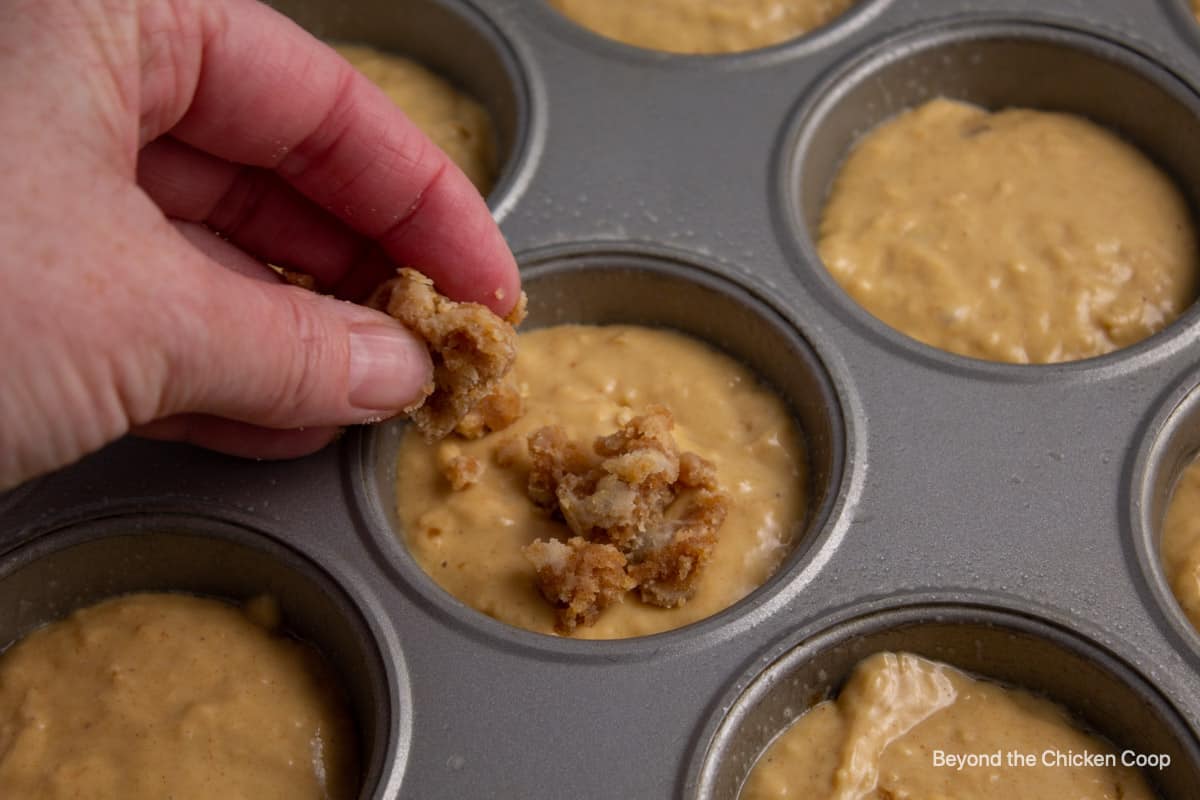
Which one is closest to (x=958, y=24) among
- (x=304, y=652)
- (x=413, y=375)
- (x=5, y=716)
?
(x=413, y=375)

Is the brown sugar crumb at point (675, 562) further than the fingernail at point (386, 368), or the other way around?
the brown sugar crumb at point (675, 562)

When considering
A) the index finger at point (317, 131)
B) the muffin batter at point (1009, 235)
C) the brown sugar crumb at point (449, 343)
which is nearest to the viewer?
the index finger at point (317, 131)

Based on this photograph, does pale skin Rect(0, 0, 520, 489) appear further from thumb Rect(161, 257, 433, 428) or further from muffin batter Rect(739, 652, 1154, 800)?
muffin batter Rect(739, 652, 1154, 800)

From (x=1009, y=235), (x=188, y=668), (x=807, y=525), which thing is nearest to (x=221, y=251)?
(x=188, y=668)

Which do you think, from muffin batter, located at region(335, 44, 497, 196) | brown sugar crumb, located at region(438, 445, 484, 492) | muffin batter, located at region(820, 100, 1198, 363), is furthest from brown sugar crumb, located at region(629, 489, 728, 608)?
muffin batter, located at region(335, 44, 497, 196)

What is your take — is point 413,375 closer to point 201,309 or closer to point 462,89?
point 201,309

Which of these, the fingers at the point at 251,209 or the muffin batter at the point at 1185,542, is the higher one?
the muffin batter at the point at 1185,542

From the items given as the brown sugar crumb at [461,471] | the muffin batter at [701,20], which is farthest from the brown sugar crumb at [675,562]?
the muffin batter at [701,20]

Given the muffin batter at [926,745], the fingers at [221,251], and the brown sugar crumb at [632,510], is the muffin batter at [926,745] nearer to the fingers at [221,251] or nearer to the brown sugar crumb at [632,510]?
the brown sugar crumb at [632,510]
